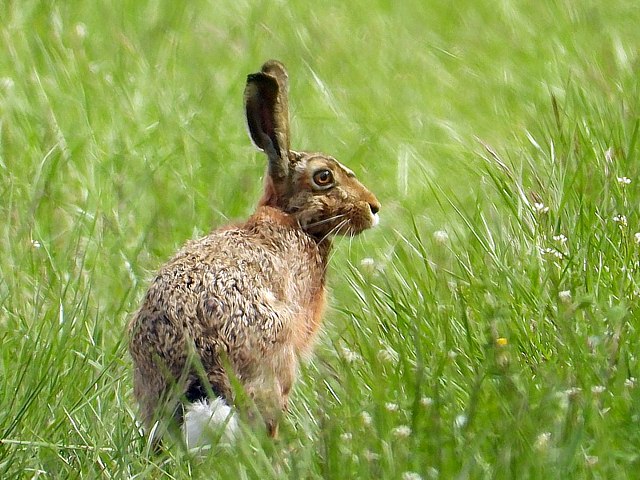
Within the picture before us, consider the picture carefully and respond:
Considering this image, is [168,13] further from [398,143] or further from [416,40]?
[398,143]

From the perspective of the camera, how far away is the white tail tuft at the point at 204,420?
4168 millimetres

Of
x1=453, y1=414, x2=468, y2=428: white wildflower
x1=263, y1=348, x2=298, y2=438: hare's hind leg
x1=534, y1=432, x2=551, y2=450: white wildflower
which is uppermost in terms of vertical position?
x1=534, y1=432, x2=551, y2=450: white wildflower

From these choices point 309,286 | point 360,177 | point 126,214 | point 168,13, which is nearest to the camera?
point 309,286

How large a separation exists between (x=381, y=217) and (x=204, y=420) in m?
2.25

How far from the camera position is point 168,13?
9.01 meters

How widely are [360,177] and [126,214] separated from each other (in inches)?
49.4

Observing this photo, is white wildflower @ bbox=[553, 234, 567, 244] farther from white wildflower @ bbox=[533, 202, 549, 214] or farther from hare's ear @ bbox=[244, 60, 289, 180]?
hare's ear @ bbox=[244, 60, 289, 180]

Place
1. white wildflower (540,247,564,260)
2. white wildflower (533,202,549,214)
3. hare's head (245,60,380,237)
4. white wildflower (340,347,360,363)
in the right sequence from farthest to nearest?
hare's head (245,60,380,237) < white wildflower (533,202,549,214) < white wildflower (540,247,564,260) < white wildflower (340,347,360,363)

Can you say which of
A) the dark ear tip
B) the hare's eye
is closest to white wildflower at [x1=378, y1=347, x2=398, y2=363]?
the hare's eye

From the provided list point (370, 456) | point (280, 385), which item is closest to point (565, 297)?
point (280, 385)

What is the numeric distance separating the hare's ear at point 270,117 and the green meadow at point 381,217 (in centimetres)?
49

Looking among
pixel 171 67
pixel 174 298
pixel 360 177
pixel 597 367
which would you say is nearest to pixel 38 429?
pixel 174 298

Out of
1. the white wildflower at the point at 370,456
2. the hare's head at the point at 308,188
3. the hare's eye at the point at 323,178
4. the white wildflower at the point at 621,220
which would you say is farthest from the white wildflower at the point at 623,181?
the white wildflower at the point at 370,456

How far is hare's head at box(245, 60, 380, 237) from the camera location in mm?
5398
